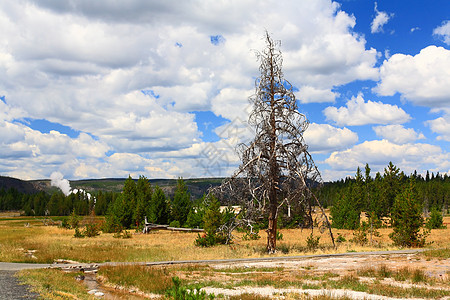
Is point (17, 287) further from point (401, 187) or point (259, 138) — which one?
point (401, 187)

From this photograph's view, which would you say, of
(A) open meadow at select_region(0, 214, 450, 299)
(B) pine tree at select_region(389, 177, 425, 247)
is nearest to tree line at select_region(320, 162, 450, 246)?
(B) pine tree at select_region(389, 177, 425, 247)

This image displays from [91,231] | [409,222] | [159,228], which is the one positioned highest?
[409,222]

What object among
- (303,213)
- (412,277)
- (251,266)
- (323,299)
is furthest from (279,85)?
(323,299)

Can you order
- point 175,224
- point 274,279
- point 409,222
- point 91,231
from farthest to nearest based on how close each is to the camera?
point 175,224 < point 91,231 < point 409,222 < point 274,279

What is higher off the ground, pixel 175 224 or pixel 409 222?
pixel 409 222

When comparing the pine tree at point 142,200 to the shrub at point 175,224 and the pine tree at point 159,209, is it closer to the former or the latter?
the pine tree at point 159,209

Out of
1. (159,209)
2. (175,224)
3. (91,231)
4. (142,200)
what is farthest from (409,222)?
(142,200)

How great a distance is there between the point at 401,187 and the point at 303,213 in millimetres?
53984

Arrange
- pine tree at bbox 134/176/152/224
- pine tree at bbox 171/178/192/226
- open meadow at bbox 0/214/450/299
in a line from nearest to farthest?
open meadow at bbox 0/214/450/299 → pine tree at bbox 134/176/152/224 → pine tree at bbox 171/178/192/226

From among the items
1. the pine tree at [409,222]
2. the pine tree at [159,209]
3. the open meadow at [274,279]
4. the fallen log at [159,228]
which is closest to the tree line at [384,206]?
the pine tree at [409,222]

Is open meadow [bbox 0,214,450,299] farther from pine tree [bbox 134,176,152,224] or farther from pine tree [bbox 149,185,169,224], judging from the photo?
pine tree [bbox 134,176,152,224]

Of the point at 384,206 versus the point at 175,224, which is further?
the point at 384,206

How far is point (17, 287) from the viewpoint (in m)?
11.8

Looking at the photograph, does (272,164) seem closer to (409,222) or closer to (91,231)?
(409,222)
